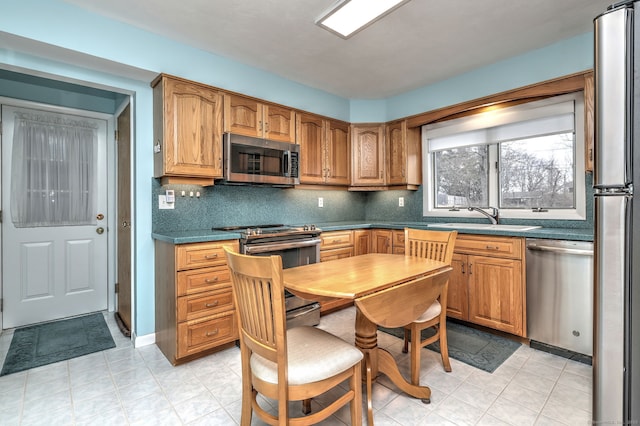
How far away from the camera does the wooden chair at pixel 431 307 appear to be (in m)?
1.87

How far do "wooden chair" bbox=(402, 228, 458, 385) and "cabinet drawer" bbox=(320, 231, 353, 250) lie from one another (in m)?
1.03

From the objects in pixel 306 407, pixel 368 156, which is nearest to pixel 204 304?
pixel 306 407

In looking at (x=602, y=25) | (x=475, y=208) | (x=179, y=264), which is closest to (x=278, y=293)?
(x=602, y=25)

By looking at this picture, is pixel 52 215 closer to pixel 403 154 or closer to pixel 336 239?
pixel 336 239

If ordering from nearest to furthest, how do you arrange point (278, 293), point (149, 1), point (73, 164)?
point (278, 293) → point (149, 1) → point (73, 164)

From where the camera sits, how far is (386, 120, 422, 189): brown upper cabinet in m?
3.91

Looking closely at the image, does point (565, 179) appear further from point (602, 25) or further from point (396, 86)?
point (602, 25)

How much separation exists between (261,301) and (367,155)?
3.24 m

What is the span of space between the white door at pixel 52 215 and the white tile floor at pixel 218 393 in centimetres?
118

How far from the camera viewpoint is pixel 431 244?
2.39 meters

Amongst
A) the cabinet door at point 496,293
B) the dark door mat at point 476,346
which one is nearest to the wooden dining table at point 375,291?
the dark door mat at point 476,346

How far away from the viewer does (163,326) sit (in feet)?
8.25

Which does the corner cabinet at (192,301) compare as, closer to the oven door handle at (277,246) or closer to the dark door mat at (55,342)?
the oven door handle at (277,246)

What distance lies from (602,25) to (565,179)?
2604 millimetres
